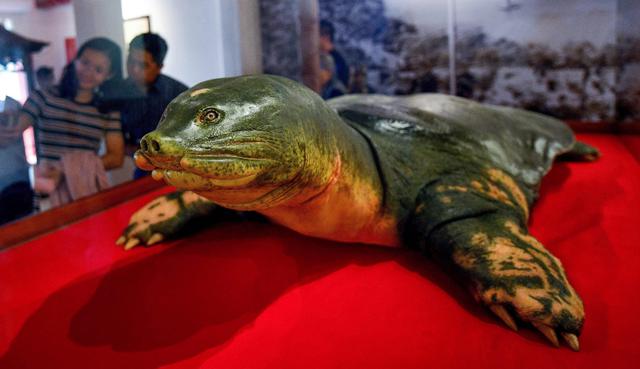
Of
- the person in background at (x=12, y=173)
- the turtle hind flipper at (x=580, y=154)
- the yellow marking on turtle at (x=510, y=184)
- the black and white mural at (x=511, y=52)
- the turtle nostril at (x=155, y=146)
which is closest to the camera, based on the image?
the turtle nostril at (x=155, y=146)

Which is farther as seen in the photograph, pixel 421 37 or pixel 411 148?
pixel 421 37

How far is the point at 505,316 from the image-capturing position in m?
0.94

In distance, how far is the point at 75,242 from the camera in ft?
4.90

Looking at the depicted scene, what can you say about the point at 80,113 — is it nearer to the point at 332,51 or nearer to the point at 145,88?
the point at 145,88

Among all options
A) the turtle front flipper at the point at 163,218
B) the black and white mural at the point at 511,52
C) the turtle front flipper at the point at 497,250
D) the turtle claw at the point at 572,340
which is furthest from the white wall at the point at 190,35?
the black and white mural at the point at 511,52

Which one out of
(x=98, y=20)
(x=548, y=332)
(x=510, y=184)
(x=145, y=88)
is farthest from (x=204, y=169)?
(x=510, y=184)

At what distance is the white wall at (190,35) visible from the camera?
37.4 inches

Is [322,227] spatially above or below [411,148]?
below

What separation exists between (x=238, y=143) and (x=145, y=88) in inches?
17.7

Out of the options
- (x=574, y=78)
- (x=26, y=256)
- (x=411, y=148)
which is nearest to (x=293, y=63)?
(x=411, y=148)

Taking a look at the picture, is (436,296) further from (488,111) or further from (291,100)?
(488,111)

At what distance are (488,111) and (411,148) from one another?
63 cm

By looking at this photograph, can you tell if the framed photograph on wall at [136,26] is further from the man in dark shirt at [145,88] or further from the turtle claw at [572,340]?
the turtle claw at [572,340]

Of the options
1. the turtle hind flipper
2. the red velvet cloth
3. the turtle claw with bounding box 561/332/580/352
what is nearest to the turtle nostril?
the red velvet cloth
